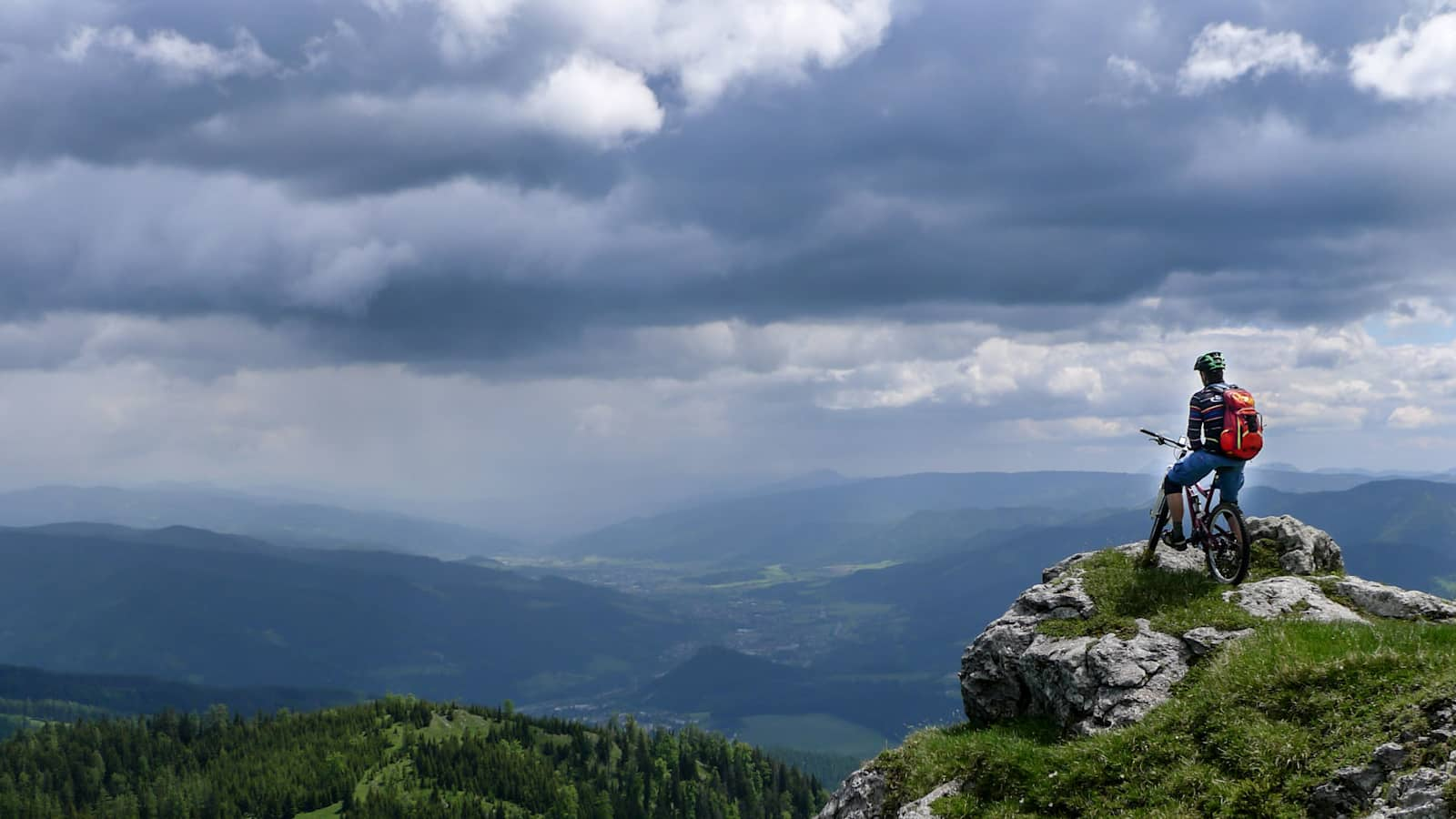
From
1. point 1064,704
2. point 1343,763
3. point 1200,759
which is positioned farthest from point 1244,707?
point 1064,704

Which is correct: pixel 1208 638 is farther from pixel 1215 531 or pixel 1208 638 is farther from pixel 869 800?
pixel 869 800

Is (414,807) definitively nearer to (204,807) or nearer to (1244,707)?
(204,807)

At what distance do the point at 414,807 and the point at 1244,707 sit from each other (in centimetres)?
19980

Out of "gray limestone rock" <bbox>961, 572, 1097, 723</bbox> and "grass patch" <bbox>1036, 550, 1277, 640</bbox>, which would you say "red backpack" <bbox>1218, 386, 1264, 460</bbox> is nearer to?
"grass patch" <bbox>1036, 550, 1277, 640</bbox>

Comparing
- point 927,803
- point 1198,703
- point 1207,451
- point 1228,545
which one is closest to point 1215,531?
point 1228,545

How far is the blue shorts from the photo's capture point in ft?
71.6

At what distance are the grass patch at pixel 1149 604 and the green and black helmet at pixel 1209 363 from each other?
540 centimetres

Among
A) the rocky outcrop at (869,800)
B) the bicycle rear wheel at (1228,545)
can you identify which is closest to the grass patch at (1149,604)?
the bicycle rear wheel at (1228,545)

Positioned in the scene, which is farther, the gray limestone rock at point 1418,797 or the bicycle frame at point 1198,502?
the bicycle frame at point 1198,502

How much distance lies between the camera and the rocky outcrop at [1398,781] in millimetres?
11070

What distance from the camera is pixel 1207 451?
2186 centimetres

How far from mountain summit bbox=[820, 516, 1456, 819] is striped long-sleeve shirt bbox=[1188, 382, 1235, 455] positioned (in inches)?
141

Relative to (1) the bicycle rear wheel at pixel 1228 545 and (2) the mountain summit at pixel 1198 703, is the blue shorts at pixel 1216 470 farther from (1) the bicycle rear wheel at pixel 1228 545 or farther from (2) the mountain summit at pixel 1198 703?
(2) the mountain summit at pixel 1198 703

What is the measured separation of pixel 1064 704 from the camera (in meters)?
19.4
